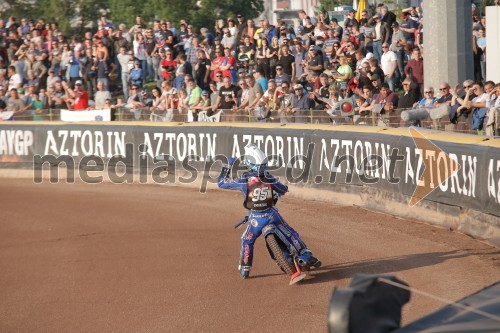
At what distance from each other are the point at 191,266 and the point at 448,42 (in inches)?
341

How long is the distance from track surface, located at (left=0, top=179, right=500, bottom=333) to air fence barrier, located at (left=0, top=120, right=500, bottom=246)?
16.9 inches

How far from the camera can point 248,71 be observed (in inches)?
977

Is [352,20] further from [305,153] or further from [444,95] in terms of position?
[444,95]

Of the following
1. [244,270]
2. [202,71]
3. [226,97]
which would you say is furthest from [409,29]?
[244,270]

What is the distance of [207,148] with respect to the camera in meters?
21.2

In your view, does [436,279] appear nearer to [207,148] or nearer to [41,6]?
[207,148]

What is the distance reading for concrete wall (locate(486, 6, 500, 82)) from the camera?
722 inches

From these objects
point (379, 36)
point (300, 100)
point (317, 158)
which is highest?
point (379, 36)

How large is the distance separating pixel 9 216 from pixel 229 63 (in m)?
8.17

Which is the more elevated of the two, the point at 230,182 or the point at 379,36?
the point at 379,36

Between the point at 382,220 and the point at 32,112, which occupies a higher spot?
the point at 32,112

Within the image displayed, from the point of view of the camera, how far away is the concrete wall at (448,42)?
18578mm

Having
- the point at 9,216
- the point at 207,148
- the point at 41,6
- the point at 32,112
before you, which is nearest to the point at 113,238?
the point at 9,216

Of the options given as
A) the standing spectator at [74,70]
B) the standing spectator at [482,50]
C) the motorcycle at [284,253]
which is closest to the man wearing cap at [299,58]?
the standing spectator at [482,50]
